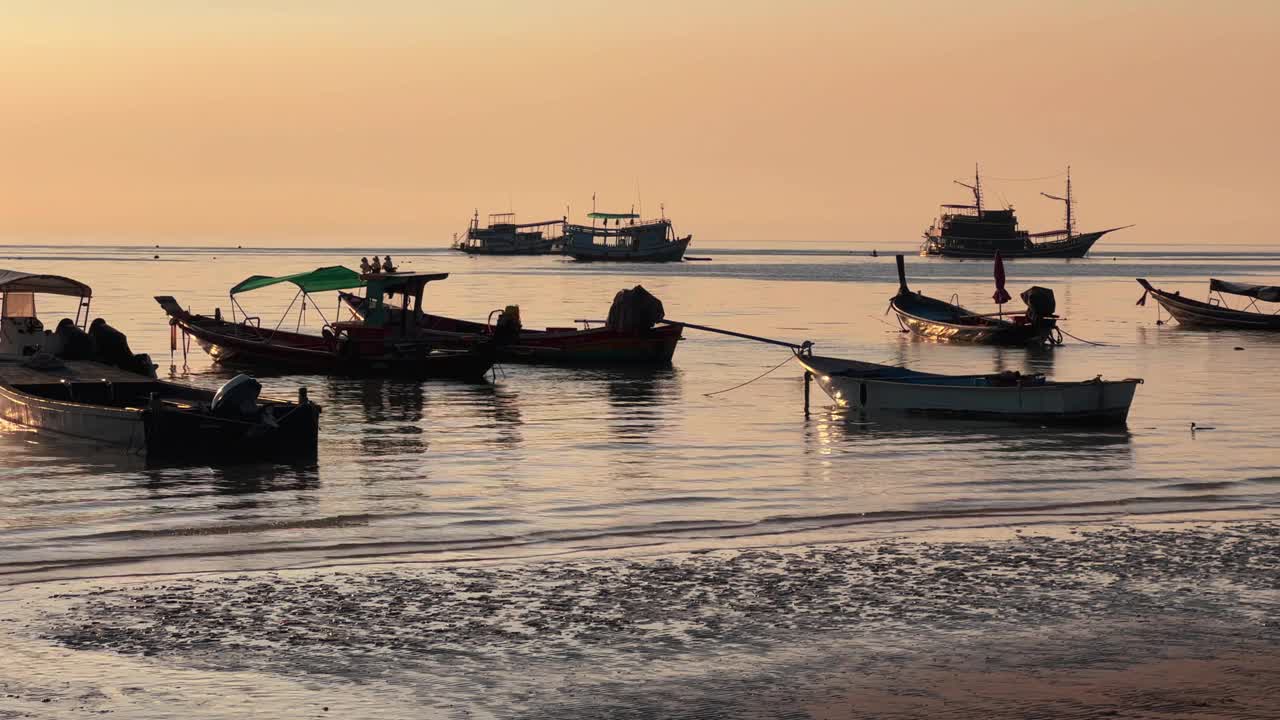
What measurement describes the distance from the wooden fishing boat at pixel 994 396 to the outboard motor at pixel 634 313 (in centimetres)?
1423

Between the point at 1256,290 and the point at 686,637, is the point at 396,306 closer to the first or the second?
the point at 686,637

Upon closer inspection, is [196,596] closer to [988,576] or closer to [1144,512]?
[988,576]

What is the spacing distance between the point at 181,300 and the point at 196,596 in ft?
267

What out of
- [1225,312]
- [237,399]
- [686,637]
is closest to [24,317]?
[237,399]

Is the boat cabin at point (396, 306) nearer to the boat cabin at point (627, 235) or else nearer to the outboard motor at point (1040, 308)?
the outboard motor at point (1040, 308)

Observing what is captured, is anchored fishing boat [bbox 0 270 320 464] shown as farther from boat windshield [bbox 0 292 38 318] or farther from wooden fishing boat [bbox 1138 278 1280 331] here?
wooden fishing boat [bbox 1138 278 1280 331]

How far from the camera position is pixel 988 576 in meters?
14.6

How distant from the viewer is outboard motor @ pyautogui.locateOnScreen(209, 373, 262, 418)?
23000 millimetres

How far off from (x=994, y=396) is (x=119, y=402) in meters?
16.1

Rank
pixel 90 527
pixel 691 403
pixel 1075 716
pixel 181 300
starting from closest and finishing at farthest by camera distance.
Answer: pixel 1075 716
pixel 90 527
pixel 691 403
pixel 181 300

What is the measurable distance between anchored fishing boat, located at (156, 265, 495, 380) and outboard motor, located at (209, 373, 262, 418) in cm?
1428

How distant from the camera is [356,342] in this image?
40.1 meters

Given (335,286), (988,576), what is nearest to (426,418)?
(335,286)

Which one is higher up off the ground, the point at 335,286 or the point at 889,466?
the point at 335,286
